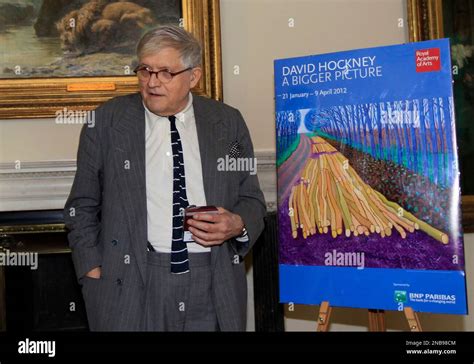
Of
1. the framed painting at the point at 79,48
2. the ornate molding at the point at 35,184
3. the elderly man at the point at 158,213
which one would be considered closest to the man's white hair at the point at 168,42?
the elderly man at the point at 158,213

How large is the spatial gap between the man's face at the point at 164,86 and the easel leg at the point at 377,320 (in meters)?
1.38

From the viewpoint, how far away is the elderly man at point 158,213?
3.00 m

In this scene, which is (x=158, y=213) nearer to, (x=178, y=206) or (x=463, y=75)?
(x=178, y=206)

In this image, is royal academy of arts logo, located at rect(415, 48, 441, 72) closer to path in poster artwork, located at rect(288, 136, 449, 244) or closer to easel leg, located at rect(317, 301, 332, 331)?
path in poster artwork, located at rect(288, 136, 449, 244)

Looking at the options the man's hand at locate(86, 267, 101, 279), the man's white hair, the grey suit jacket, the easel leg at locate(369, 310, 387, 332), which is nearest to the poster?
the easel leg at locate(369, 310, 387, 332)

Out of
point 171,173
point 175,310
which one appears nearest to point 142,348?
point 175,310

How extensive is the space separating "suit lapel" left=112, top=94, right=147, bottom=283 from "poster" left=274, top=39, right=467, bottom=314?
0.84m

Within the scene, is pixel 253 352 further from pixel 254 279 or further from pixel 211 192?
pixel 254 279

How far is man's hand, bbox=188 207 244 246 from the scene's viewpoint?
294 centimetres

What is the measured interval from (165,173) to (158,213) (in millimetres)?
179

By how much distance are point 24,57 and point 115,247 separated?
6.07 feet

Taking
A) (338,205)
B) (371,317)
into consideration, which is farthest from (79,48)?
(371,317)

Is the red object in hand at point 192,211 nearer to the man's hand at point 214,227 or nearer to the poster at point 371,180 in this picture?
the man's hand at point 214,227

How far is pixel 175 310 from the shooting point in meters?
2.97
